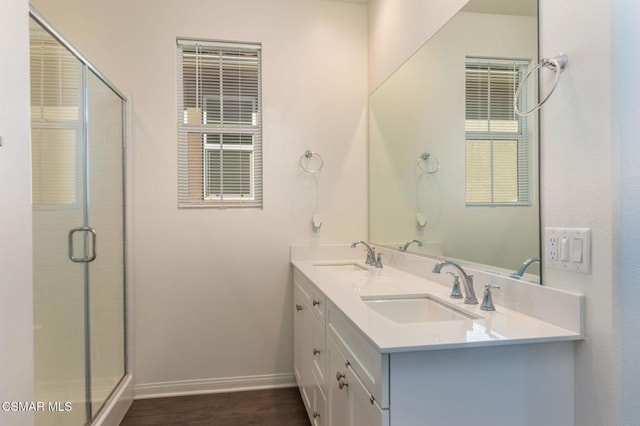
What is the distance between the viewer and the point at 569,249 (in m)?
1.15

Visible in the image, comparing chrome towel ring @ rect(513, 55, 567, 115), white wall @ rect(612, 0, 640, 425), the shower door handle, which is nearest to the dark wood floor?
the shower door handle

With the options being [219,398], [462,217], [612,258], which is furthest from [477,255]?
[219,398]

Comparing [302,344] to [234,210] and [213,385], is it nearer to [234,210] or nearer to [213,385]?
[213,385]

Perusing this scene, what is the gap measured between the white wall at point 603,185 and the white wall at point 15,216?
5.46ft

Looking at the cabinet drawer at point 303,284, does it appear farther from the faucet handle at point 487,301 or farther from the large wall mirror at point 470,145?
the faucet handle at point 487,301

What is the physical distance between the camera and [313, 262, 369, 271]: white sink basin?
8.41 ft

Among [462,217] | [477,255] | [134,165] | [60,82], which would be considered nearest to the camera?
[477,255]

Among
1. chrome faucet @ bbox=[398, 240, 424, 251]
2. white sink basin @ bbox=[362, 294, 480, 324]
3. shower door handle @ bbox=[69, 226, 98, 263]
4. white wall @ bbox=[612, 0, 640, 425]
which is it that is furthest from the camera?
chrome faucet @ bbox=[398, 240, 424, 251]

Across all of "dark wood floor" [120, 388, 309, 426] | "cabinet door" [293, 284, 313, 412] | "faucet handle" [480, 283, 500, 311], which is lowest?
"dark wood floor" [120, 388, 309, 426]

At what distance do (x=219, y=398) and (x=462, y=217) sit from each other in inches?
Answer: 78.1

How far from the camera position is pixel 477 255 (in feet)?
5.34

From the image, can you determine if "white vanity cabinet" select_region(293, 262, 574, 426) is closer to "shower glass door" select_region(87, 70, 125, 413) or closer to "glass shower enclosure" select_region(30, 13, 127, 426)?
"glass shower enclosure" select_region(30, 13, 127, 426)

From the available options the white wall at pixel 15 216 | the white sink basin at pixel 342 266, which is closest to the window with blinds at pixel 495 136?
the white sink basin at pixel 342 266

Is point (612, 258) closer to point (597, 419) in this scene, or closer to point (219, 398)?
point (597, 419)
